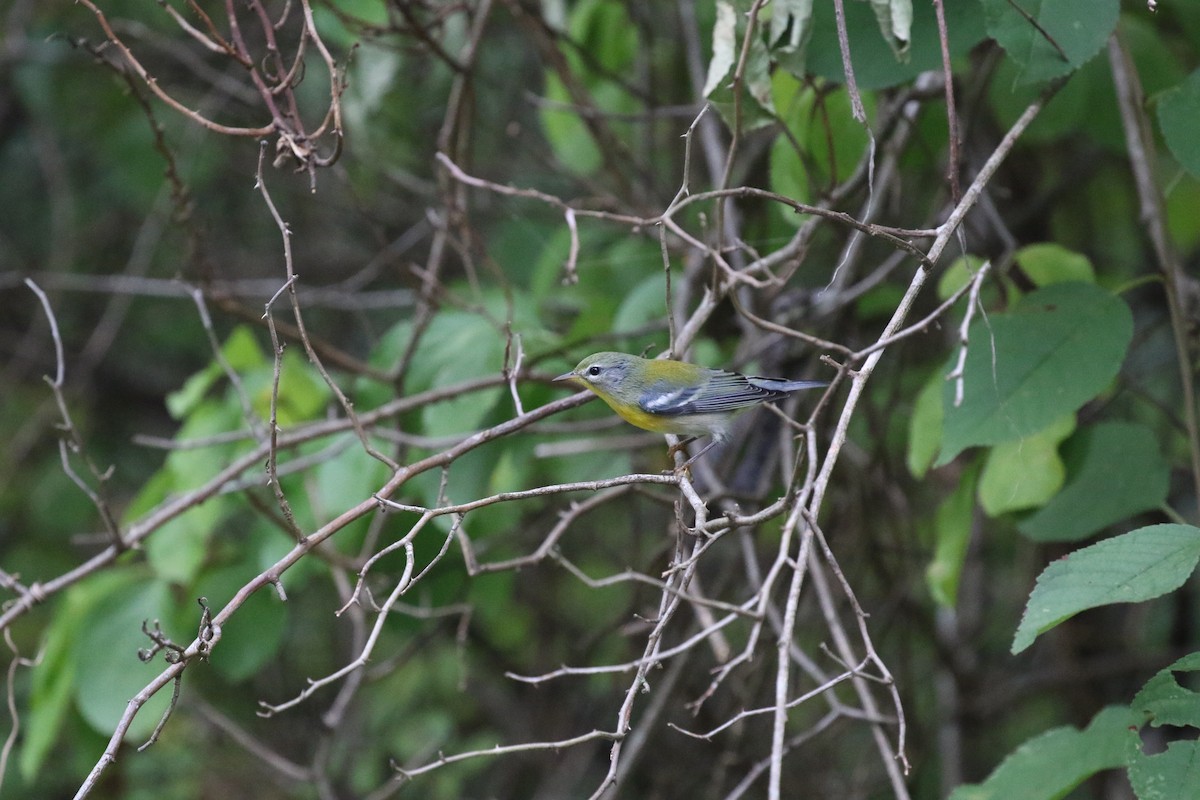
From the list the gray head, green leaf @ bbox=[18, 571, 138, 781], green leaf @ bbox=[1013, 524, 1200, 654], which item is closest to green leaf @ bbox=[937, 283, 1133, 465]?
green leaf @ bbox=[1013, 524, 1200, 654]

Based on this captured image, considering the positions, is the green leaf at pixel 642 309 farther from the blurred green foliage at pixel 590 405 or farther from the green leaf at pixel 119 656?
the green leaf at pixel 119 656

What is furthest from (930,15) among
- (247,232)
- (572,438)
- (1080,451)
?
(247,232)

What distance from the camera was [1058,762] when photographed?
2273 millimetres

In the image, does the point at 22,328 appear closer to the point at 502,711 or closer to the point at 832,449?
the point at 502,711

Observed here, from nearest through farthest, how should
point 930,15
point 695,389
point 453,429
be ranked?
point 930,15 → point 453,429 → point 695,389

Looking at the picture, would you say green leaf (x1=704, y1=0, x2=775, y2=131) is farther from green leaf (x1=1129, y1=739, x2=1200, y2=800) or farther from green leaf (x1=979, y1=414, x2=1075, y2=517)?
green leaf (x1=1129, y1=739, x2=1200, y2=800)

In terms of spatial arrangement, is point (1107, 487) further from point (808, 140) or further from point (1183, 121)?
point (808, 140)

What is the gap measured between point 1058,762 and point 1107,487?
2.23 ft

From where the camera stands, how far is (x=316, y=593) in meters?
5.94

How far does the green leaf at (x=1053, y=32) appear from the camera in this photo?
2.14 m

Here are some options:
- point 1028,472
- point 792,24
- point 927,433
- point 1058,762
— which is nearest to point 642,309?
point 927,433

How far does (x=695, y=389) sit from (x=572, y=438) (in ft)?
2.91

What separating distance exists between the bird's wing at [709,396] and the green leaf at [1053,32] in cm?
120

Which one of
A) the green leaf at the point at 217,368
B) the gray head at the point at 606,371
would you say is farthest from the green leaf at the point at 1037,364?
the green leaf at the point at 217,368
